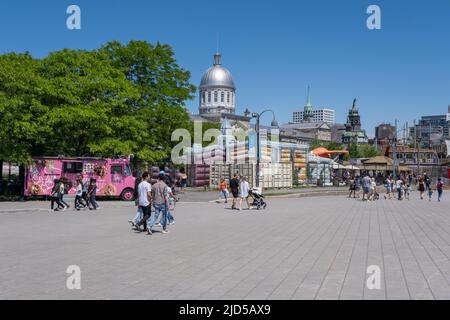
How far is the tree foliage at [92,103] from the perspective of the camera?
1152 inches

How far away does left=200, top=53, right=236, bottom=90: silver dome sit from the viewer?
162875 mm

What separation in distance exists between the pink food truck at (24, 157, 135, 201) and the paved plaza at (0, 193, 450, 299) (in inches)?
447

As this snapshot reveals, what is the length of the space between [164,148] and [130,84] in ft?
19.5

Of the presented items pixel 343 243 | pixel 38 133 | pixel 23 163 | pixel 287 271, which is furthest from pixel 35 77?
pixel 287 271

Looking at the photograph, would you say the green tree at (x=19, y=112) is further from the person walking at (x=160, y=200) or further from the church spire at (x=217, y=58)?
the church spire at (x=217, y=58)

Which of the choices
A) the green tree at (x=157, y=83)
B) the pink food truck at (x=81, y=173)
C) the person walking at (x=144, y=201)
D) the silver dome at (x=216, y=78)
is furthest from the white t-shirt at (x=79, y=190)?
the silver dome at (x=216, y=78)

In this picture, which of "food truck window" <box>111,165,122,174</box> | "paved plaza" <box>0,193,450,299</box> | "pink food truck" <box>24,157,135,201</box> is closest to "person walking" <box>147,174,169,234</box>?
"paved plaza" <box>0,193,450,299</box>

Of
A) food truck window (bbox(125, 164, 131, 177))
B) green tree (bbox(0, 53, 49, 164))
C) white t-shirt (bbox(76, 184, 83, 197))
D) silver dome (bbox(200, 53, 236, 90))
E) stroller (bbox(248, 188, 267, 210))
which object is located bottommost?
stroller (bbox(248, 188, 267, 210))

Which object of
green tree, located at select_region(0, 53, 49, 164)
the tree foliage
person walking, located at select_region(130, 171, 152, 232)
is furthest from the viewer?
the tree foliage

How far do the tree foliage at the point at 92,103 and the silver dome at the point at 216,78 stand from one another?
124588mm

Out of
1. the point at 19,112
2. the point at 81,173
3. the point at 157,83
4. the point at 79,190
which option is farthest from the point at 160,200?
the point at 157,83

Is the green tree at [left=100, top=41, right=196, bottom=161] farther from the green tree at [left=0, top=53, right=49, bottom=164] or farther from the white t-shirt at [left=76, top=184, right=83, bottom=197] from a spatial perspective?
the white t-shirt at [left=76, top=184, right=83, bottom=197]

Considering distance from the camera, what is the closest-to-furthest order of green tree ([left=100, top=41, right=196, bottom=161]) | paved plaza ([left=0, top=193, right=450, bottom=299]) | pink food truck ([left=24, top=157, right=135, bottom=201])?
1. paved plaza ([left=0, top=193, right=450, bottom=299])
2. pink food truck ([left=24, top=157, right=135, bottom=201])
3. green tree ([left=100, top=41, right=196, bottom=161])

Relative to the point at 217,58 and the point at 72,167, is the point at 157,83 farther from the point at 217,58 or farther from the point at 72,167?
the point at 217,58
